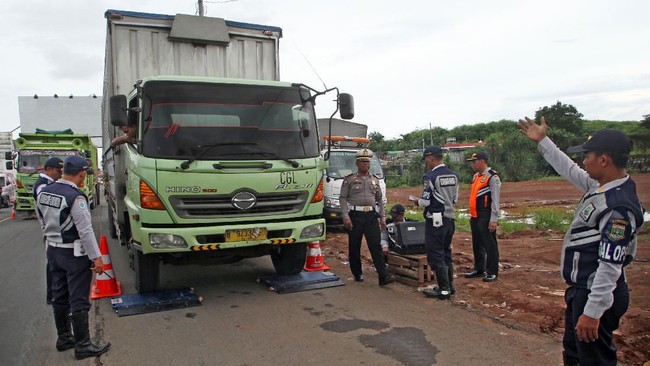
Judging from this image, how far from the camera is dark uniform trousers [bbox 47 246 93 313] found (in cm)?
417

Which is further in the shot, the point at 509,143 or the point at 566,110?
the point at 566,110

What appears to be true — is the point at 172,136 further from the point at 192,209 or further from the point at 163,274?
the point at 163,274

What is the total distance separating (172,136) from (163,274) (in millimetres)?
2807

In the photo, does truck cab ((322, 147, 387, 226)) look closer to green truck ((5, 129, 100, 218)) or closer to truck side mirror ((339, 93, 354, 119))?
truck side mirror ((339, 93, 354, 119))

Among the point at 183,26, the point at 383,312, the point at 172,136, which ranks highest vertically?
the point at 183,26

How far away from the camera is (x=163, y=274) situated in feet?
23.9

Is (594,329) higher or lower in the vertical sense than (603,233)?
lower

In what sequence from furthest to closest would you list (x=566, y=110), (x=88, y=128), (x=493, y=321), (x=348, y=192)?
(x=566, y=110), (x=88, y=128), (x=348, y=192), (x=493, y=321)

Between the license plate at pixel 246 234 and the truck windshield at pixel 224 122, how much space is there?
0.83 m

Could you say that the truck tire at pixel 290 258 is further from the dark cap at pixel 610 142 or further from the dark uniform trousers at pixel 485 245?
the dark cap at pixel 610 142

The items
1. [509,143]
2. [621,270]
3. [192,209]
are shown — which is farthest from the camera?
[509,143]

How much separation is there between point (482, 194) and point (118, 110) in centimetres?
468

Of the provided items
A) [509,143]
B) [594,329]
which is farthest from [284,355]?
[509,143]

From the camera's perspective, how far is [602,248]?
100 inches
